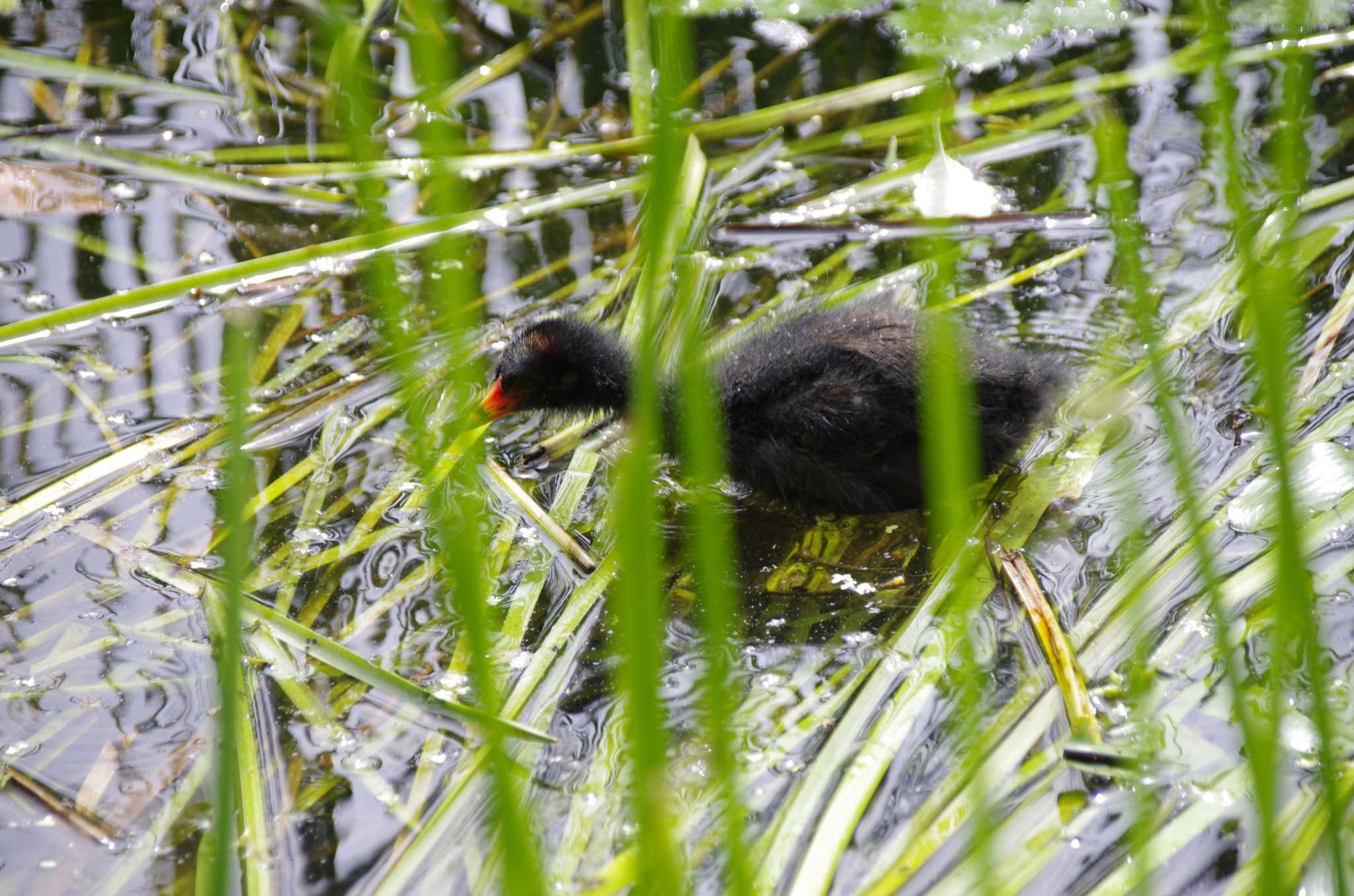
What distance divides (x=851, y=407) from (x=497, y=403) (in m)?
0.83

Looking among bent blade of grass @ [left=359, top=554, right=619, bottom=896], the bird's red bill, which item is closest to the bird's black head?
the bird's red bill

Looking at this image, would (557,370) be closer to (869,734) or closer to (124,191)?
(869,734)

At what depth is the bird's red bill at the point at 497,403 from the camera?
2963 millimetres

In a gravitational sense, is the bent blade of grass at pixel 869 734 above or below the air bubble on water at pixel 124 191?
below

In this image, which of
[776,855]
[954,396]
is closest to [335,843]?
[776,855]

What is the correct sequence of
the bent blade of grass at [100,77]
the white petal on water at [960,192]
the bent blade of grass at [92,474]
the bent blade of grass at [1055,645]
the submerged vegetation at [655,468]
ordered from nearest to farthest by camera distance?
the submerged vegetation at [655,468] → the bent blade of grass at [1055,645] → the bent blade of grass at [92,474] → the white petal on water at [960,192] → the bent blade of grass at [100,77]

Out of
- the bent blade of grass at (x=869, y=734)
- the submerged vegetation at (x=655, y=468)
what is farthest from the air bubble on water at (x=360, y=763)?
the bent blade of grass at (x=869, y=734)

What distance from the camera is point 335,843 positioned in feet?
6.47

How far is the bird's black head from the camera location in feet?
9.64

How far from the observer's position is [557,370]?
2.95 m

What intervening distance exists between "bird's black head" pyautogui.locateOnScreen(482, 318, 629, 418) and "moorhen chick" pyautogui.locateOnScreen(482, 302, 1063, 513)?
0.12 ft

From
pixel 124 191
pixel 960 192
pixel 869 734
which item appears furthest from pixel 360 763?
pixel 124 191

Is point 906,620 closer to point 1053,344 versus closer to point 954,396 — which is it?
point 1053,344

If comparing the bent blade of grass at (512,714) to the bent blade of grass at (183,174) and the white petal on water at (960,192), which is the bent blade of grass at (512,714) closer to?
the white petal on water at (960,192)
